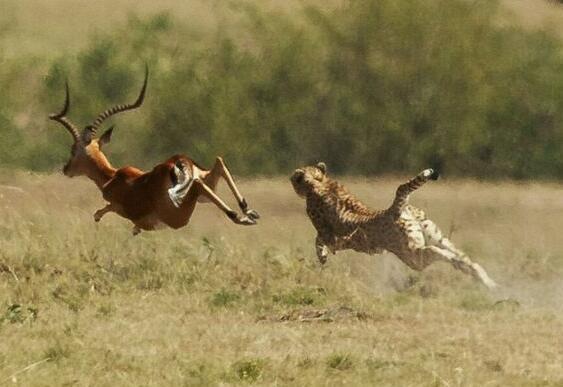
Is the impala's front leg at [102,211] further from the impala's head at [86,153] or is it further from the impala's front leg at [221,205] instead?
the impala's front leg at [221,205]

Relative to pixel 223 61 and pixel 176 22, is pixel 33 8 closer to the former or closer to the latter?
pixel 176 22

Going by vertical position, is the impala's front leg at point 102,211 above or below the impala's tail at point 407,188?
A: below

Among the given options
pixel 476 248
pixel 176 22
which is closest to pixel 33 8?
pixel 176 22

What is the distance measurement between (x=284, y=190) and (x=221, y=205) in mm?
9542

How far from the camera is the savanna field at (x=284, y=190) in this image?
365 inches

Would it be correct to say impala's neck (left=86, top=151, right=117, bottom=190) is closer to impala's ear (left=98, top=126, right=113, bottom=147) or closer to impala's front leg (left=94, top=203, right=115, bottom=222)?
impala's ear (left=98, top=126, right=113, bottom=147)

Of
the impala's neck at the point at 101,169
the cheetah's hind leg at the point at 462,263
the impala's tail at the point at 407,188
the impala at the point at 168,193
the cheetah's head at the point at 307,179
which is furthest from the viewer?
the cheetah's head at the point at 307,179

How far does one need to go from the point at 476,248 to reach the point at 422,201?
4232mm

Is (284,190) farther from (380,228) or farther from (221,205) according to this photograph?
(221,205)

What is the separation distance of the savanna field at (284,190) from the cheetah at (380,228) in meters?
0.18

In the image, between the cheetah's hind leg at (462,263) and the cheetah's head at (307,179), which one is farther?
the cheetah's head at (307,179)

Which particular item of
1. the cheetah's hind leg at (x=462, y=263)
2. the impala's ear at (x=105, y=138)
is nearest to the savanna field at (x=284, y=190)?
the cheetah's hind leg at (x=462, y=263)

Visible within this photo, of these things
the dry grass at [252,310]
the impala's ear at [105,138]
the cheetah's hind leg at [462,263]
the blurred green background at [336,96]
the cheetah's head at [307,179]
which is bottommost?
the dry grass at [252,310]

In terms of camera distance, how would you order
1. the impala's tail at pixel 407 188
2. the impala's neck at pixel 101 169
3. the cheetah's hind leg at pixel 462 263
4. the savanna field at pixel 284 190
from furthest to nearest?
the impala's neck at pixel 101 169 → the cheetah's hind leg at pixel 462 263 → the impala's tail at pixel 407 188 → the savanna field at pixel 284 190
